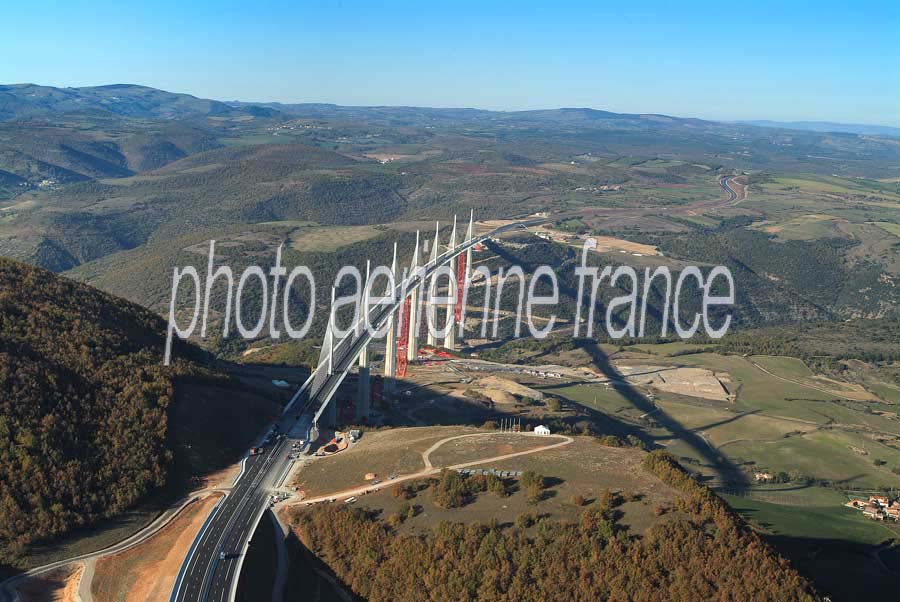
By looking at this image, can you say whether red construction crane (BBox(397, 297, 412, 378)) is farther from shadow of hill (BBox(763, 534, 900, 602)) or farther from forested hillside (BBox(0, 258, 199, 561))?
shadow of hill (BBox(763, 534, 900, 602))

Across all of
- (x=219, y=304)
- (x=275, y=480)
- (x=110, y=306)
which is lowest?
(x=219, y=304)

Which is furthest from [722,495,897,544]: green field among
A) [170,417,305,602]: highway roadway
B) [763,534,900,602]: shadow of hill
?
[170,417,305,602]: highway roadway

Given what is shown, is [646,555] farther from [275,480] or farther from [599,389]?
[599,389]

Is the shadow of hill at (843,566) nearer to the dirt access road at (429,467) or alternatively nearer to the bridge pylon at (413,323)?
the dirt access road at (429,467)

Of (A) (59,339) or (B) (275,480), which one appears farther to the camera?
(A) (59,339)

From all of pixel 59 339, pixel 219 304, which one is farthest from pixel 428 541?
pixel 219 304

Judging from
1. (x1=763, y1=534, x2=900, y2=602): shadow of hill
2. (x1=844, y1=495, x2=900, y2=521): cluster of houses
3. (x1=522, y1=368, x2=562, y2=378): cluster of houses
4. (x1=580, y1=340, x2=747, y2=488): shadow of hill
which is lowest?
(x1=580, y1=340, x2=747, y2=488): shadow of hill

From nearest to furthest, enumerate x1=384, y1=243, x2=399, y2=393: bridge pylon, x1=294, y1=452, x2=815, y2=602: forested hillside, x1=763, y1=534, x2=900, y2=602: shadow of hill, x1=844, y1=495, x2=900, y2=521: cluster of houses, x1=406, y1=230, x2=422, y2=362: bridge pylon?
x1=294, y1=452, x2=815, y2=602: forested hillside
x1=763, y1=534, x2=900, y2=602: shadow of hill
x1=844, y1=495, x2=900, y2=521: cluster of houses
x1=384, y1=243, x2=399, y2=393: bridge pylon
x1=406, y1=230, x2=422, y2=362: bridge pylon
